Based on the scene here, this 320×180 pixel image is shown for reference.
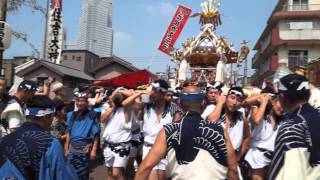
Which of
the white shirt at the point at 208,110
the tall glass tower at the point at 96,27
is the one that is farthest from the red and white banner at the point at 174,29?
the tall glass tower at the point at 96,27

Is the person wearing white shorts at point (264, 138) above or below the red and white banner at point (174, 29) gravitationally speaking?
below

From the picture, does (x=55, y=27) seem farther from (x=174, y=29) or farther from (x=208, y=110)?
(x=208, y=110)

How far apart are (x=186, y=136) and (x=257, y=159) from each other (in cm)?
321

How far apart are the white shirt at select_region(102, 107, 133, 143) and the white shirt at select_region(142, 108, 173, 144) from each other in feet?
1.60

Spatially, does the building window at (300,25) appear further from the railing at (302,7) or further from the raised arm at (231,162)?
the raised arm at (231,162)

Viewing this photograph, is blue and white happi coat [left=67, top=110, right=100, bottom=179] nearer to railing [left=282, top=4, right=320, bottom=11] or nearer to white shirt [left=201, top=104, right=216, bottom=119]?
white shirt [left=201, top=104, right=216, bottom=119]

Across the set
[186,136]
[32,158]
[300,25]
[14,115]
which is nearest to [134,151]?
[14,115]

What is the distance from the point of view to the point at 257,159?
631 cm

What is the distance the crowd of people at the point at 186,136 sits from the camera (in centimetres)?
281

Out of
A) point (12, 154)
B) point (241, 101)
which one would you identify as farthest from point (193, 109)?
point (241, 101)

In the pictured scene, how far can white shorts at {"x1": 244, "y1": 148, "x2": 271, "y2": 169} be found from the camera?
20.7 feet

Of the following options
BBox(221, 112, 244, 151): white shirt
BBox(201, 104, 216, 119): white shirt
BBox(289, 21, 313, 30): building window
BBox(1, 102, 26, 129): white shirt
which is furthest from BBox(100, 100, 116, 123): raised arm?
BBox(289, 21, 313, 30): building window

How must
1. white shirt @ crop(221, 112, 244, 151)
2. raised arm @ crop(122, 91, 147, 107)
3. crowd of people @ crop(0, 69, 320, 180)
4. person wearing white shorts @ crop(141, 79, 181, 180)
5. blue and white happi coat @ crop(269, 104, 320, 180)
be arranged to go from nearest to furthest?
blue and white happi coat @ crop(269, 104, 320, 180) < crowd of people @ crop(0, 69, 320, 180) < white shirt @ crop(221, 112, 244, 151) < person wearing white shorts @ crop(141, 79, 181, 180) < raised arm @ crop(122, 91, 147, 107)

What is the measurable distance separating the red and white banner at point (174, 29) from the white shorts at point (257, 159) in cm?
1622
